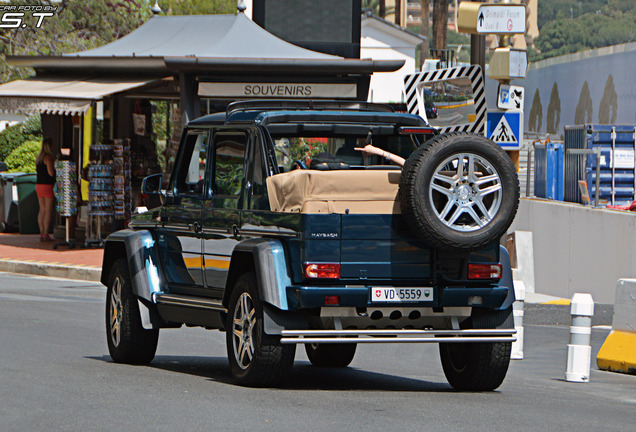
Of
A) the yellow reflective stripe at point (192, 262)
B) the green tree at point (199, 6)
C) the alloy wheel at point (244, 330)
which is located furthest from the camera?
the green tree at point (199, 6)

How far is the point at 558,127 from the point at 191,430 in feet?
128

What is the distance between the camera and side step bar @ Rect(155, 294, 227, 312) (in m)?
8.76

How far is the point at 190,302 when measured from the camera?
9.05 metres

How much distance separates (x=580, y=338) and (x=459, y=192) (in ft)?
8.35

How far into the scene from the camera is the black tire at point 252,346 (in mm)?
7871

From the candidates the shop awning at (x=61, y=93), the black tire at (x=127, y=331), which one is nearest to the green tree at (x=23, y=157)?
the shop awning at (x=61, y=93)

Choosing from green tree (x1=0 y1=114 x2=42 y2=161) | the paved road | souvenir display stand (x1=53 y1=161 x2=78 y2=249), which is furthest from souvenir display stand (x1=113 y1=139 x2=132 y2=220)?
green tree (x1=0 y1=114 x2=42 y2=161)

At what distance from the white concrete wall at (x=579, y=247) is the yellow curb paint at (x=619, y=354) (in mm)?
7047

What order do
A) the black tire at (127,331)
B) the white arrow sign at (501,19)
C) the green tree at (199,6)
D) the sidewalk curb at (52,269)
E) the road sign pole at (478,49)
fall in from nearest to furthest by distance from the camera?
the black tire at (127,331)
the white arrow sign at (501,19)
the road sign pole at (478,49)
the sidewalk curb at (52,269)
the green tree at (199,6)

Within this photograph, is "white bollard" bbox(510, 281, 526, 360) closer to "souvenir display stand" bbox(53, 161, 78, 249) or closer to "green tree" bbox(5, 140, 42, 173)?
"souvenir display stand" bbox(53, 161, 78, 249)

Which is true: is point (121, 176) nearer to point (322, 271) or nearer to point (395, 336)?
point (395, 336)

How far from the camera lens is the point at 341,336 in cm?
798

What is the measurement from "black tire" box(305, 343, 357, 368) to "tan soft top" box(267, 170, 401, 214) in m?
2.54

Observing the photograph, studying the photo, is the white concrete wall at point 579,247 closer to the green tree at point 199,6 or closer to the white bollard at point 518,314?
the white bollard at point 518,314
